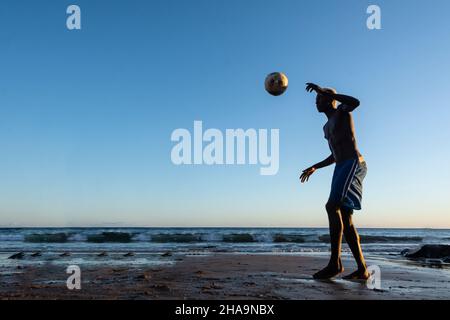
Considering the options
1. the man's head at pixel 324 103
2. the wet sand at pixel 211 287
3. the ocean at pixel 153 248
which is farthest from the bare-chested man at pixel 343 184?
the ocean at pixel 153 248

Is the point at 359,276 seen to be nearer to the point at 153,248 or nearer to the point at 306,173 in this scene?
the point at 306,173

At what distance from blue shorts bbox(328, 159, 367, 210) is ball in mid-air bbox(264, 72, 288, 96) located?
58.4 inches

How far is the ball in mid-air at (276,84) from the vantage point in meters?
6.03

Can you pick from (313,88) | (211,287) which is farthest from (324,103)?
(211,287)

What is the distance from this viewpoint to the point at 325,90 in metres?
5.32

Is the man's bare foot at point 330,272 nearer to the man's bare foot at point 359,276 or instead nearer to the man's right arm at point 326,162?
the man's bare foot at point 359,276

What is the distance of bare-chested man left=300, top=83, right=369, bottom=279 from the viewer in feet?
16.6

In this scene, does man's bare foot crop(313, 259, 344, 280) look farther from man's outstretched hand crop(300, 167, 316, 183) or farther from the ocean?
the ocean

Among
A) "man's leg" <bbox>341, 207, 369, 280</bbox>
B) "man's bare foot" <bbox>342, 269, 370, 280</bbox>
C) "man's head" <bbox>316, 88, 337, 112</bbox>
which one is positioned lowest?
"man's bare foot" <bbox>342, 269, 370, 280</bbox>

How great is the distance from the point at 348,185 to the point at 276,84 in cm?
184

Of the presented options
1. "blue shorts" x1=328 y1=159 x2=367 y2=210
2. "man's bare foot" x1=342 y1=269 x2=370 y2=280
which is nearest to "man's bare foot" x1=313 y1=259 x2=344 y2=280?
"man's bare foot" x1=342 y1=269 x2=370 y2=280

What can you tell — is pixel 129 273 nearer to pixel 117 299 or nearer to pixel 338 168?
pixel 117 299

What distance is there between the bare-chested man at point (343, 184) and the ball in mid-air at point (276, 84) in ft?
2.63
